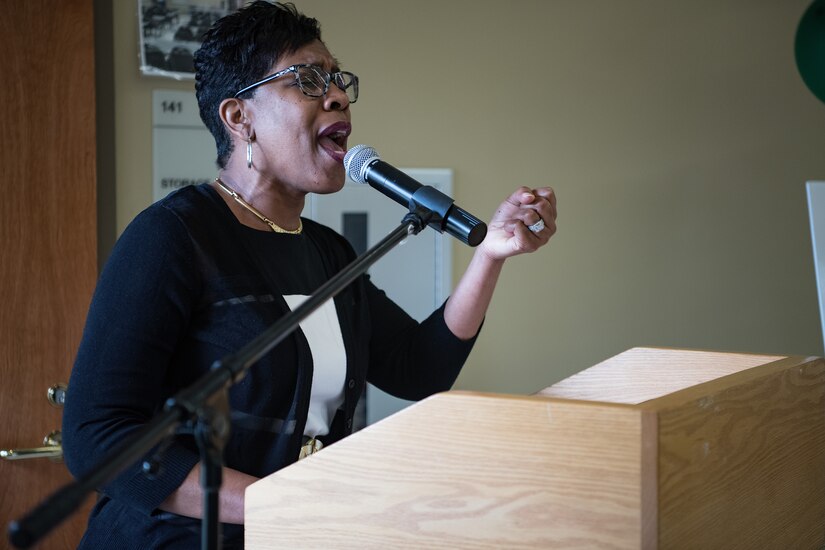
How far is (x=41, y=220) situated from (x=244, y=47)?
99 centimetres

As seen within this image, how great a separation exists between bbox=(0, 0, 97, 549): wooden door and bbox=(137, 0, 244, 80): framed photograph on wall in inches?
7.5

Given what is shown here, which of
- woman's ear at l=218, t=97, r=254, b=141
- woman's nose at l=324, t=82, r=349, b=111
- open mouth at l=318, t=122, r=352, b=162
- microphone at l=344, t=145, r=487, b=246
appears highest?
woman's nose at l=324, t=82, r=349, b=111

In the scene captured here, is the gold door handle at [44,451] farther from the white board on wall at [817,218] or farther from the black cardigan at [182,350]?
the white board on wall at [817,218]

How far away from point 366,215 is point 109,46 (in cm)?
88

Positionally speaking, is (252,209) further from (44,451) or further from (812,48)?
(812,48)

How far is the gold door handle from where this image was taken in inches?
82.0

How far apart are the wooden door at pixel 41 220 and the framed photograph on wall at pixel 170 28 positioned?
0.19 metres

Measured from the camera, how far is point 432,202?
106cm

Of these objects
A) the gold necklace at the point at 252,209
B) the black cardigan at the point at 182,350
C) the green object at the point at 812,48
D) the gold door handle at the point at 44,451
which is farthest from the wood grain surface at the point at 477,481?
the green object at the point at 812,48

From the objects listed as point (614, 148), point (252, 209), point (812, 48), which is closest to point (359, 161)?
point (252, 209)

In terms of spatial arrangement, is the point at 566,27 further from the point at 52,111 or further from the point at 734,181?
the point at 52,111

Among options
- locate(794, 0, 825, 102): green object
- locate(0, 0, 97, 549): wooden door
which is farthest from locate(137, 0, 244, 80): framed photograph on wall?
locate(794, 0, 825, 102): green object

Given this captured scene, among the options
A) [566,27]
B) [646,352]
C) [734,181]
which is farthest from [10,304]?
[734,181]

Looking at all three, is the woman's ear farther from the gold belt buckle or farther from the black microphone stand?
the black microphone stand
